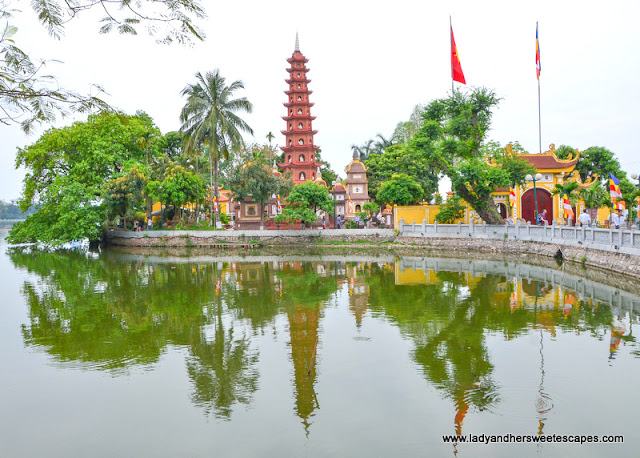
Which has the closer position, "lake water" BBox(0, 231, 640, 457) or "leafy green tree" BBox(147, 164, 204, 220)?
"lake water" BBox(0, 231, 640, 457)

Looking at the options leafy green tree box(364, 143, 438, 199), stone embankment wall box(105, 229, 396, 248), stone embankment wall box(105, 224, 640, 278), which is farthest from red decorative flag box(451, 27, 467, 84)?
stone embankment wall box(105, 229, 396, 248)

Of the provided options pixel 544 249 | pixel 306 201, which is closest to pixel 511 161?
pixel 544 249

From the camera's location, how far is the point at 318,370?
28.0ft

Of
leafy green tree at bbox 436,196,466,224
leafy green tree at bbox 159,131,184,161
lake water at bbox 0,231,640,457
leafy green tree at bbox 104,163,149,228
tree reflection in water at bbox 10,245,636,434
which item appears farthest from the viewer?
leafy green tree at bbox 159,131,184,161

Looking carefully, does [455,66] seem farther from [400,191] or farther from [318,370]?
[318,370]

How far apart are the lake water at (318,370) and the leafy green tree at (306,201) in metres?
16.3

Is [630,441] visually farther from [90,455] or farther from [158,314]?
[158,314]

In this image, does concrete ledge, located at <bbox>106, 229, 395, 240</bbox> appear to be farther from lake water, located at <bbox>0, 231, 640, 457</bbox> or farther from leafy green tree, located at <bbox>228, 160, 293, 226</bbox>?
lake water, located at <bbox>0, 231, 640, 457</bbox>

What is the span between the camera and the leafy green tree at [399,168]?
3800cm

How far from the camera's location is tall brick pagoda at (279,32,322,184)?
39781mm

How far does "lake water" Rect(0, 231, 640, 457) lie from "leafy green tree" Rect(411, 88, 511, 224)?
37.0 ft

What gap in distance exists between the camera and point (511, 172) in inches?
1094

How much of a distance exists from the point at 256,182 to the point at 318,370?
25.8 m

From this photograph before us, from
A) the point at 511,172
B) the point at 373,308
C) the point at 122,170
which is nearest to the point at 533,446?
the point at 373,308
